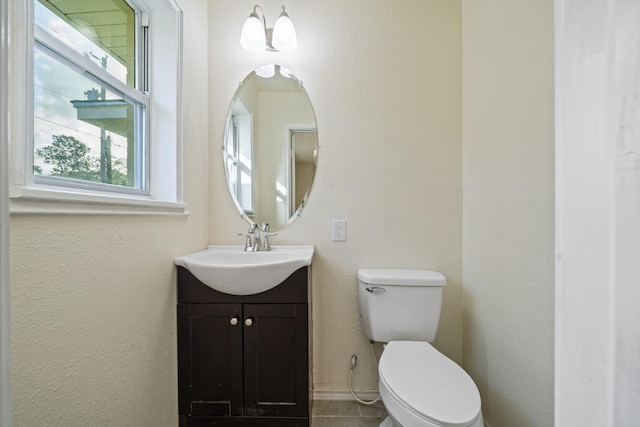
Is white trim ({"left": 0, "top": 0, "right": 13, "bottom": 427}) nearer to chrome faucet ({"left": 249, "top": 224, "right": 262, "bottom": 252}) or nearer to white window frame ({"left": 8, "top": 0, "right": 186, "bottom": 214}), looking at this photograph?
white window frame ({"left": 8, "top": 0, "right": 186, "bottom": 214})

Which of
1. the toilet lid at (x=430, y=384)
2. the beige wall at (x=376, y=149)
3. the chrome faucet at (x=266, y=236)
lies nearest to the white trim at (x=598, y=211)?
the toilet lid at (x=430, y=384)

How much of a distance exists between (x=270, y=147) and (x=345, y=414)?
150 centimetres

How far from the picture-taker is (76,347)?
69cm

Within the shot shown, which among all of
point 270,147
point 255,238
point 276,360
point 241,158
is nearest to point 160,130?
point 241,158

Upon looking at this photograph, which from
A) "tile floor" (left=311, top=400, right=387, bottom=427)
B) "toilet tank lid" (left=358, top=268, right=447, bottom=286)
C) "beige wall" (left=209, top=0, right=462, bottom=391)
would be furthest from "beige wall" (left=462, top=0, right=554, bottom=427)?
"tile floor" (left=311, top=400, right=387, bottom=427)

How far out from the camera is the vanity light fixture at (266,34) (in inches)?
54.6

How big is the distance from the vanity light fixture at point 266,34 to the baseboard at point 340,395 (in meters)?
1.92

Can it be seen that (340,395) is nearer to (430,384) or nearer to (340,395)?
(340,395)

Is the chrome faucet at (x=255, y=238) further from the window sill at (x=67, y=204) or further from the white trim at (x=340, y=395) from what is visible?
the white trim at (x=340, y=395)

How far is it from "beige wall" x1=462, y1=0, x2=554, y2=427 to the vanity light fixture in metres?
0.96

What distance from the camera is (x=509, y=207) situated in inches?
43.7

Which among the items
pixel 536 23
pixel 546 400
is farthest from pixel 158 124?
pixel 546 400

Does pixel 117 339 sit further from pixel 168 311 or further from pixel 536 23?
pixel 536 23

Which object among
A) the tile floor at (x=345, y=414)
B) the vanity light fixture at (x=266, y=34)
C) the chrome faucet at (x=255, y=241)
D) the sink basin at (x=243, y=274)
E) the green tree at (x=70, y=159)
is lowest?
the tile floor at (x=345, y=414)
